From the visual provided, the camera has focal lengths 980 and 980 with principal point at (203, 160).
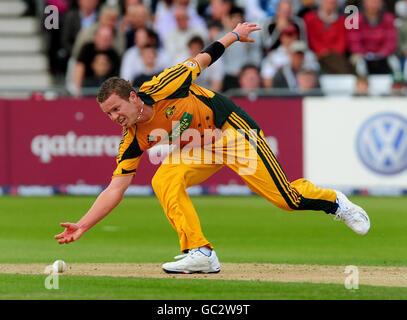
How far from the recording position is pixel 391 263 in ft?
34.8

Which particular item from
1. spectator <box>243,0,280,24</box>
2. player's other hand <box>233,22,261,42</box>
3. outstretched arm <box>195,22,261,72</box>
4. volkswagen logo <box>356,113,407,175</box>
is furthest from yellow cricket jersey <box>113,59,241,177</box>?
spectator <box>243,0,280,24</box>

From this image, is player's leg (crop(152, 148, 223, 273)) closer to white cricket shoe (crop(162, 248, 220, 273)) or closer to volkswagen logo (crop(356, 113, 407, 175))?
white cricket shoe (crop(162, 248, 220, 273))

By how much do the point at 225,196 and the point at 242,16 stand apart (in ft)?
13.3

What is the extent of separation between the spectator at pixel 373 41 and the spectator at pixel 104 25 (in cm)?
468

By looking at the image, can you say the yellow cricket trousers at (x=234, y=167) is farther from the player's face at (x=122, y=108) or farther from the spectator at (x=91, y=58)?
the spectator at (x=91, y=58)

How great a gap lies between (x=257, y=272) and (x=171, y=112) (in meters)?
1.89

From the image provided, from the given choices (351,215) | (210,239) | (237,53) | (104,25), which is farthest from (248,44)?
(351,215)

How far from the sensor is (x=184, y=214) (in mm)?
9430

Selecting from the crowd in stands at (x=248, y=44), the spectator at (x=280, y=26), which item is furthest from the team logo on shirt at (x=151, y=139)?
the spectator at (x=280, y=26)

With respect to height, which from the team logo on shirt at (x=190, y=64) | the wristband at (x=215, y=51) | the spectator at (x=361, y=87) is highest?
the wristband at (x=215, y=51)

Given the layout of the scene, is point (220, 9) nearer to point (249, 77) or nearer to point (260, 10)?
point (260, 10)

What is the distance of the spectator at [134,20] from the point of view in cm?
2003

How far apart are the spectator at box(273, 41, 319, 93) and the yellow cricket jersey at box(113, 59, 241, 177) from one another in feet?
28.7
